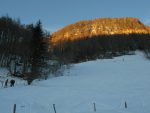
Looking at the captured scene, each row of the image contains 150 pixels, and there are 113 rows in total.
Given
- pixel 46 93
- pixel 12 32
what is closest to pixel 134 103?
pixel 46 93

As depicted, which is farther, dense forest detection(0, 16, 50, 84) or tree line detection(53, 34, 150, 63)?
tree line detection(53, 34, 150, 63)

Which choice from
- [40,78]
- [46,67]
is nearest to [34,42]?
[40,78]

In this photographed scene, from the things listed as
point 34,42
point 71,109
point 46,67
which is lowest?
point 71,109

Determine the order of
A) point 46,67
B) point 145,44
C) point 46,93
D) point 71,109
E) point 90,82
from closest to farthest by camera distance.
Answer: point 71,109
point 46,93
point 90,82
point 46,67
point 145,44

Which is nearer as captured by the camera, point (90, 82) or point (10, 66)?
point (90, 82)

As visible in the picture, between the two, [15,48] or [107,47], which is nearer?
[15,48]

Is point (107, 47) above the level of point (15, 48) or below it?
above

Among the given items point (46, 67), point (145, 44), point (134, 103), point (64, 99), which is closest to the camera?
point (134, 103)

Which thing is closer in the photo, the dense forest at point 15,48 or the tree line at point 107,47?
the dense forest at point 15,48

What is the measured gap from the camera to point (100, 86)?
156ft

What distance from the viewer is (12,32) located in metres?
84.2

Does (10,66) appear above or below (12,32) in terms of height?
below

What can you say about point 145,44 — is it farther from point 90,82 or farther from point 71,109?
point 71,109

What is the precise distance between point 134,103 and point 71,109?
24.6 feet
